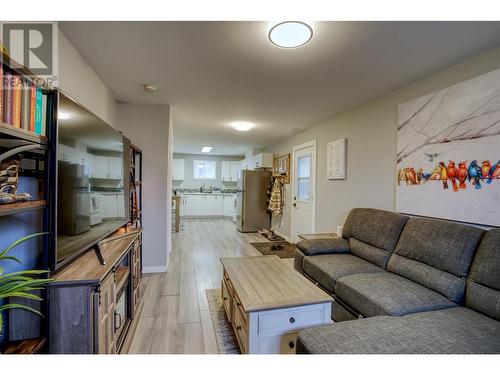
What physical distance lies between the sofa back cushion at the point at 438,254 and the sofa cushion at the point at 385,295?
74mm

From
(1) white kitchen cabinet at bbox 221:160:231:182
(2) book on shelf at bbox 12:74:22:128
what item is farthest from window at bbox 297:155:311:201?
(1) white kitchen cabinet at bbox 221:160:231:182

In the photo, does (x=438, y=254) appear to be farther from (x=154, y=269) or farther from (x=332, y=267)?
(x=154, y=269)

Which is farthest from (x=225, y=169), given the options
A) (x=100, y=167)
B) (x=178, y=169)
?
(x=100, y=167)

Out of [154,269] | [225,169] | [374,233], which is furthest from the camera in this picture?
[225,169]

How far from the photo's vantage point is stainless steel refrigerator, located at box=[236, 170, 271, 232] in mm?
6348

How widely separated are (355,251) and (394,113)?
5.24 ft

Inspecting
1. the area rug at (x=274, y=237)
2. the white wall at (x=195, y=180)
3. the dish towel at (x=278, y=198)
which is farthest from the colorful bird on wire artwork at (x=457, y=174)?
the white wall at (x=195, y=180)

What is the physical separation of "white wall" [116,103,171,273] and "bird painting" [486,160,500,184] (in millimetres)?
3361

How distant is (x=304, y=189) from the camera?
4.86m

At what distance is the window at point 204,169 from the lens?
29.6 feet

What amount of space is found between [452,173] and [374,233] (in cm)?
86

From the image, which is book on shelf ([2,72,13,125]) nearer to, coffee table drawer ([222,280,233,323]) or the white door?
coffee table drawer ([222,280,233,323])
